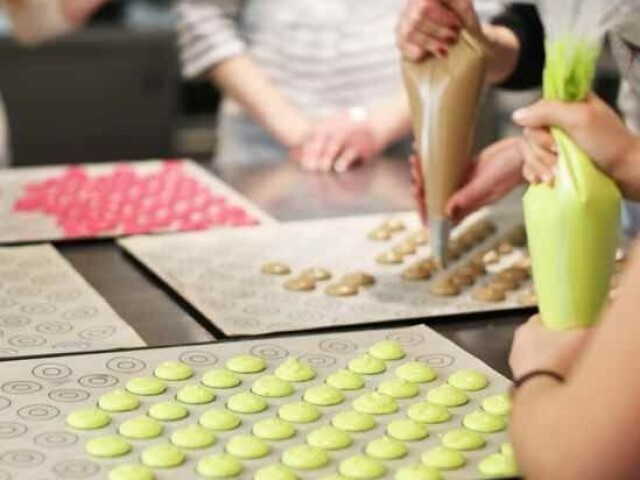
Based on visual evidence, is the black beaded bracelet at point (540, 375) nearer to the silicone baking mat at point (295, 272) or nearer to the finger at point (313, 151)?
the silicone baking mat at point (295, 272)

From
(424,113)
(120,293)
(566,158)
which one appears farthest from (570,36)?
(120,293)

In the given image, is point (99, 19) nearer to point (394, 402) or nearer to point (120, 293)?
point (120, 293)

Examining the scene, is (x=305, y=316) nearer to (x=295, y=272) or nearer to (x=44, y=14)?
(x=295, y=272)

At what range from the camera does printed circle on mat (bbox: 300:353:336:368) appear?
3.79 ft

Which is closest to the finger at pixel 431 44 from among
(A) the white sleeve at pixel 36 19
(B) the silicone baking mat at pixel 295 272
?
(B) the silicone baking mat at pixel 295 272

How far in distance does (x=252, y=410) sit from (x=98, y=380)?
0.15 meters

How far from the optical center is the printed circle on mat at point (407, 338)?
1217 millimetres

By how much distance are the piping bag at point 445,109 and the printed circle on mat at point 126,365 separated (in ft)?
1.42

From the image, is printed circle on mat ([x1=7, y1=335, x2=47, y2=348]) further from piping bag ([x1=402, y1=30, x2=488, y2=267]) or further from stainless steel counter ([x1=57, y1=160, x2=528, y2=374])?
piping bag ([x1=402, y1=30, x2=488, y2=267])

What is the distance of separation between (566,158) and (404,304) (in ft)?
1.31

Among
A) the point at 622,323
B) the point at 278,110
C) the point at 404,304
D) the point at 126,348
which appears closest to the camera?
the point at 622,323

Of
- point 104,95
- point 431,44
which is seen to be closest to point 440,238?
point 431,44

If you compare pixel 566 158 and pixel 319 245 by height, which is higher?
pixel 566 158

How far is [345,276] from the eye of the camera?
4.70ft
